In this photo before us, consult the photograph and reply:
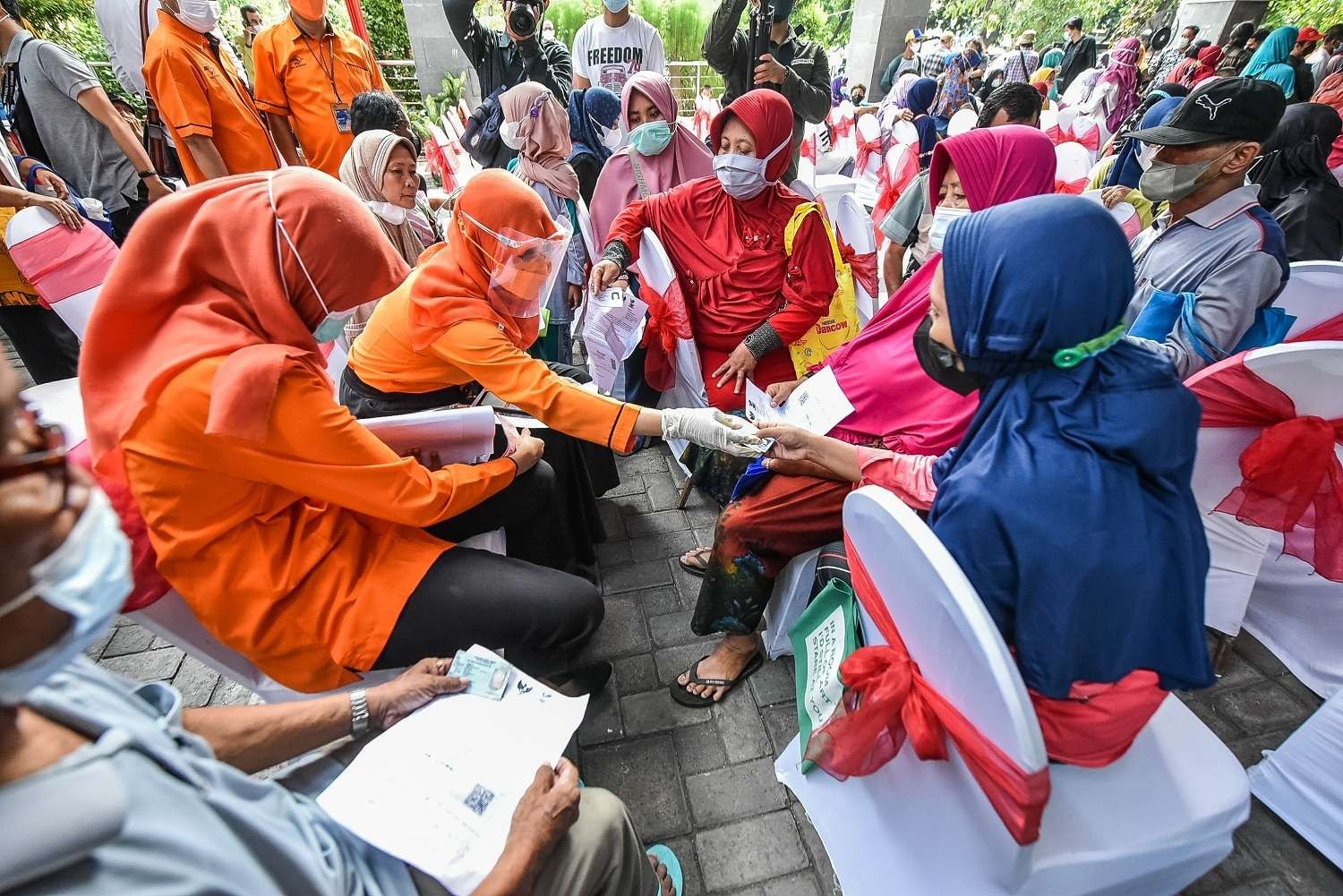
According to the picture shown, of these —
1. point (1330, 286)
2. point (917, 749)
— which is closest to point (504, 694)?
point (917, 749)

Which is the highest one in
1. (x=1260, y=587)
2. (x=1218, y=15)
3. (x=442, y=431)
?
(x=1218, y=15)

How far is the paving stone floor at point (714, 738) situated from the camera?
1.54m

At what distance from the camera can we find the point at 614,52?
14.8 ft

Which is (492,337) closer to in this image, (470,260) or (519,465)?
(470,260)

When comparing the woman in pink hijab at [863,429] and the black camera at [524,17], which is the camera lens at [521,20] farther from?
the woman in pink hijab at [863,429]

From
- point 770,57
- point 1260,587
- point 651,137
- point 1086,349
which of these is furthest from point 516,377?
point 770,57

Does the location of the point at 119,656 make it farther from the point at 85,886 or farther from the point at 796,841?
the point at 796,841

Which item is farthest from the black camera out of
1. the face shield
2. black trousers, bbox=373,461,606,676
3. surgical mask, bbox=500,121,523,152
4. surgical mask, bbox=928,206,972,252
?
black trousers, bbox=373,461,606,676

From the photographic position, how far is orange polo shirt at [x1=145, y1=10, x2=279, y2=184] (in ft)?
10.2

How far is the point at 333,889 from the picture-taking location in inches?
32.4

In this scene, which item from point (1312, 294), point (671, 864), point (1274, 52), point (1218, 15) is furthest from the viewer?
point (1218, 15)

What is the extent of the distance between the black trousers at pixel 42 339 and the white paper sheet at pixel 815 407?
342 cm

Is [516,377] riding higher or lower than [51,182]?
lower

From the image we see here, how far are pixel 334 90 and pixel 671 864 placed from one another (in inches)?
174
